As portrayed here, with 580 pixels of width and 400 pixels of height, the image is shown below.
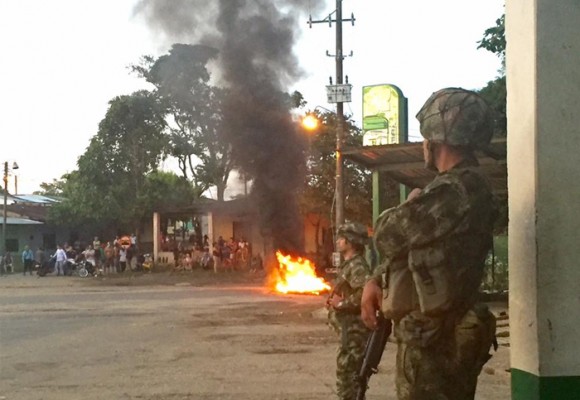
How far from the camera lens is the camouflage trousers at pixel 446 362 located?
2945 mm

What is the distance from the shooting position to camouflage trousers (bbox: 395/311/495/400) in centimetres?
295

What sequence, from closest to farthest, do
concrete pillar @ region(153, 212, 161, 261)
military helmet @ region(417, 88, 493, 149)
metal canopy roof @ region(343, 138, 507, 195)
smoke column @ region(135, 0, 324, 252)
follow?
military helmet @ region(417, 88, 493, 149) < metal canopy roof @ region(343, 138, 507, 195) < smoke column @ region(135, 0, 324, 252) < concrete pillar @ region(153, 212, 161, 261)

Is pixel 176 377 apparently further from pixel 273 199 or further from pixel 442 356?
pixel 273 199

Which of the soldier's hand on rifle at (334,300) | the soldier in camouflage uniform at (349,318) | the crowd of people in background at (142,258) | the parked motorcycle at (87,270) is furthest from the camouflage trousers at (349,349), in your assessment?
the parked motorcycle at (87,270)

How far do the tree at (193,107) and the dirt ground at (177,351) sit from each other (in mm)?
7883

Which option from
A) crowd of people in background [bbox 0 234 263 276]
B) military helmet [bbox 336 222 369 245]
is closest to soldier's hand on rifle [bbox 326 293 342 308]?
military helmet [bbox 336 222 369 245]

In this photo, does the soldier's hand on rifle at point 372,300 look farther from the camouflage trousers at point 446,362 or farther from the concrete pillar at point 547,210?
the concrete pillar at point 547,210

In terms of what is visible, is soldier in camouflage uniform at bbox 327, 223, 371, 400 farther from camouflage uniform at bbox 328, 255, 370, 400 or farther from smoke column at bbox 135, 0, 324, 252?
smoke column at bbox 135, 0, 324, 252

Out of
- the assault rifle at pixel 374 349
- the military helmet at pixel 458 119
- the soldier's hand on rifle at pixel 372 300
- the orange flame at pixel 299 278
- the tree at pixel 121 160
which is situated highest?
the tree at pixel 121 160

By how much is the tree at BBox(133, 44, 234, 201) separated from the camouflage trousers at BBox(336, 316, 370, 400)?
18.3 m

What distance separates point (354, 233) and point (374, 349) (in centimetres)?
208

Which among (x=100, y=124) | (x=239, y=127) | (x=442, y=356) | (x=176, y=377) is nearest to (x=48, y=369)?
(x=176, y=377)

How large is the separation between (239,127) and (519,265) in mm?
23047

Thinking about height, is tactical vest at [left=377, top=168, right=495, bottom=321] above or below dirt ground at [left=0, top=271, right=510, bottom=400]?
above
